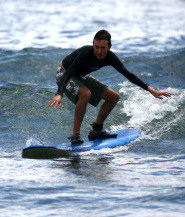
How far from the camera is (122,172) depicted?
17.8 ft

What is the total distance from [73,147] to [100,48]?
60.2 inches

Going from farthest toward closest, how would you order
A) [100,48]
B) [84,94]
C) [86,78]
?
[86,78] → [84,94] → [100,48]

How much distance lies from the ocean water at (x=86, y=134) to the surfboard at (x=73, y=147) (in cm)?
12

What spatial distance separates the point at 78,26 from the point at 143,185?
2205 cm

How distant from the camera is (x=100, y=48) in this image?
6203mm

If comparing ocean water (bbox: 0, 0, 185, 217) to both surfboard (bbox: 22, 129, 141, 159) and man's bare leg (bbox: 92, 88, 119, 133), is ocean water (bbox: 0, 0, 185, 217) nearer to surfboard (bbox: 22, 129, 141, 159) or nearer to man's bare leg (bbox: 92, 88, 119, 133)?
surfboard (bbox: 22, 129, 141, 159)

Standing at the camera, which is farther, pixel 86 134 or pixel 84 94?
pixel 86 134

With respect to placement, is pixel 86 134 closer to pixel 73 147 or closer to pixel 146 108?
pixel 73 147

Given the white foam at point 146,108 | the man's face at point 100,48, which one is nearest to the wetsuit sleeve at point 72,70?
the man's face at point 100,48

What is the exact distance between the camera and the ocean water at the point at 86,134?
14.6ft

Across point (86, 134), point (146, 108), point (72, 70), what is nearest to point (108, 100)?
point (72, 70)

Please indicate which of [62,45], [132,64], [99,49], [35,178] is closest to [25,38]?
[62,45]

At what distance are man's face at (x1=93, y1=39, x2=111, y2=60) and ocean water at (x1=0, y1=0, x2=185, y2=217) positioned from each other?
148 centimetres

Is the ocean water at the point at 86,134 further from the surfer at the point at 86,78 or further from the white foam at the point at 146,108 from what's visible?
the surfer at the point at 86,78
